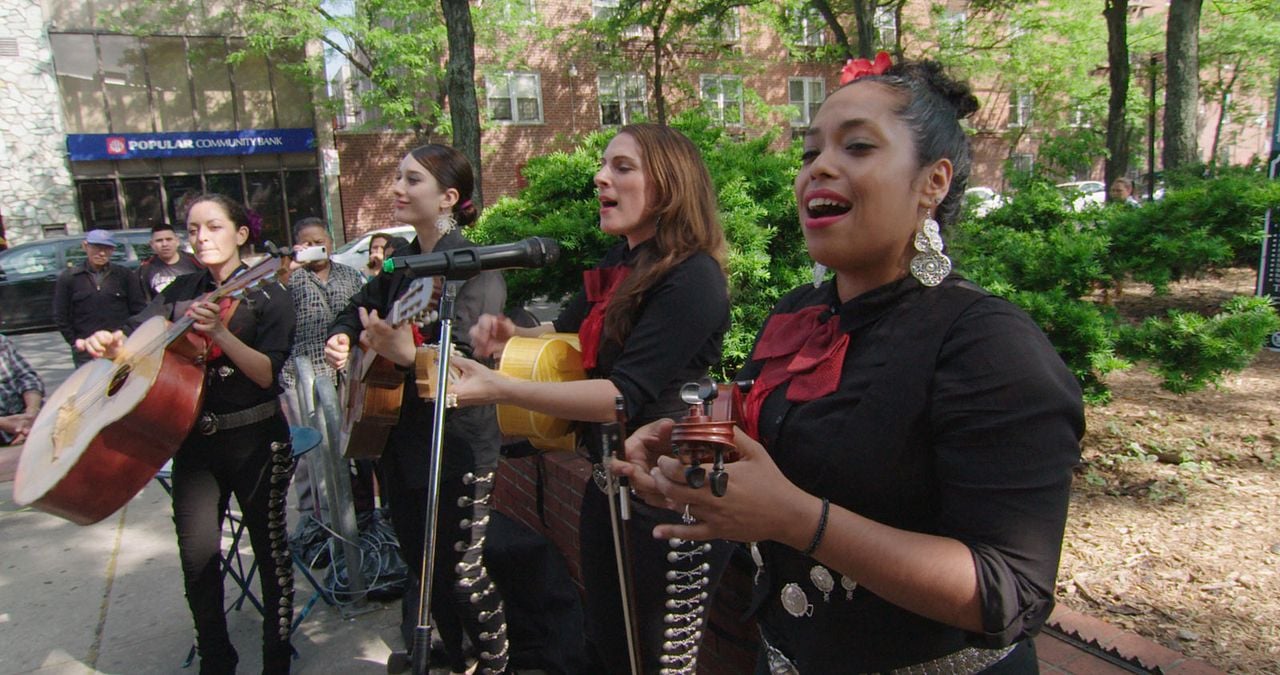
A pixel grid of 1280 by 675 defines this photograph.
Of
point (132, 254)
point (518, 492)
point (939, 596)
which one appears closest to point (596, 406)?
point (939, 596)

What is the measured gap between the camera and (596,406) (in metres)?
2.16

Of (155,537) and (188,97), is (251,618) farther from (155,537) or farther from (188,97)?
(188,97)

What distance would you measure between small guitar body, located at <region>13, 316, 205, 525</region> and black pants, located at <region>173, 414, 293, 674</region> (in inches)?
8.0

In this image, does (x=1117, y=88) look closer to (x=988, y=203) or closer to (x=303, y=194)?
(x=988, y=203)

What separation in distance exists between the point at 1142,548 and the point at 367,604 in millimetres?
3618

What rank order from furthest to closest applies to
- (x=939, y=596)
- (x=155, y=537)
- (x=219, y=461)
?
(x=155, y=537), (x=219, y=461), (x=939, y=596)

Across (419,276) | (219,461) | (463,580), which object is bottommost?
(463,580)

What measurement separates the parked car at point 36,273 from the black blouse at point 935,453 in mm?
14570

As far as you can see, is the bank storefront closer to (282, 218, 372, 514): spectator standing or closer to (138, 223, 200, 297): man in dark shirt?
(138, 223, 200, 297): man in dark shirt

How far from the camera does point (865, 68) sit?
1534 mm

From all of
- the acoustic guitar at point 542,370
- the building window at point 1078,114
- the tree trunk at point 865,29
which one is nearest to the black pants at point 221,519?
the acoustic guitar at point 542,370

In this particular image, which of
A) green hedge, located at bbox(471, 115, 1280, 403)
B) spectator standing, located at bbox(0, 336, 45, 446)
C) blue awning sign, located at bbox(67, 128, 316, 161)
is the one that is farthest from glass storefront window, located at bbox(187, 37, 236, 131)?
green hedge, located at bbox(471, 115, 1280, 403)

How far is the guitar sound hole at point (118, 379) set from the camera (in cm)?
319

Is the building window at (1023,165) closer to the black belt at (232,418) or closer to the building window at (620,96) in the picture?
the black belt at (232,418)
